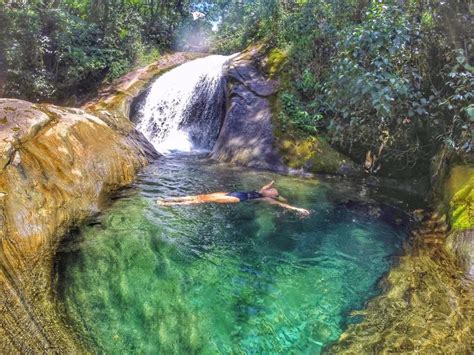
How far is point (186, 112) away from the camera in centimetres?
1252

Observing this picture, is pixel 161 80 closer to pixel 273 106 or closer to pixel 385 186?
pixel 273 106

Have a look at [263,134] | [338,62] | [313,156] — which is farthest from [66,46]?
[338,62]

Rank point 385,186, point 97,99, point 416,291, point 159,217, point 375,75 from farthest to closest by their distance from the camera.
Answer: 1. point 97,99
2. point 385,186
3. point 375,75
4. point 159,217
5. point 416,291

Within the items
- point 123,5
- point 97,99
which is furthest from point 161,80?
point 123,5

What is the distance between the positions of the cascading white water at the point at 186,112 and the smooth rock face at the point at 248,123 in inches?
49.6

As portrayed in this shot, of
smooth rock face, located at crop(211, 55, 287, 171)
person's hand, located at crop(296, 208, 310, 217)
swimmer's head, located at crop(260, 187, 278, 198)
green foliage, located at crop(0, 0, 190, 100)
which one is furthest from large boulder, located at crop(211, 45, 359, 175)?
green foliage, located at crop(0, 0, 190, 100)

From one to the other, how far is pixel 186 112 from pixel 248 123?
3350 millimetres

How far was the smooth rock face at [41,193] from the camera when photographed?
279 centimetres

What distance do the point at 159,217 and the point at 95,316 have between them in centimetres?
241

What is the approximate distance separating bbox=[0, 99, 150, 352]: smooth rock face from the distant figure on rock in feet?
4.26

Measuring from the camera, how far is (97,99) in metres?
13.7

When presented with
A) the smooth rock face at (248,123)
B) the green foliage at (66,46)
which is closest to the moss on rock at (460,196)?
the smooth rock face at (248,123)

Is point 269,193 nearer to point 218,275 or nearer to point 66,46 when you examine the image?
point 218,275

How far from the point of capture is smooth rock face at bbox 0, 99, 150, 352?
2.79 metres
